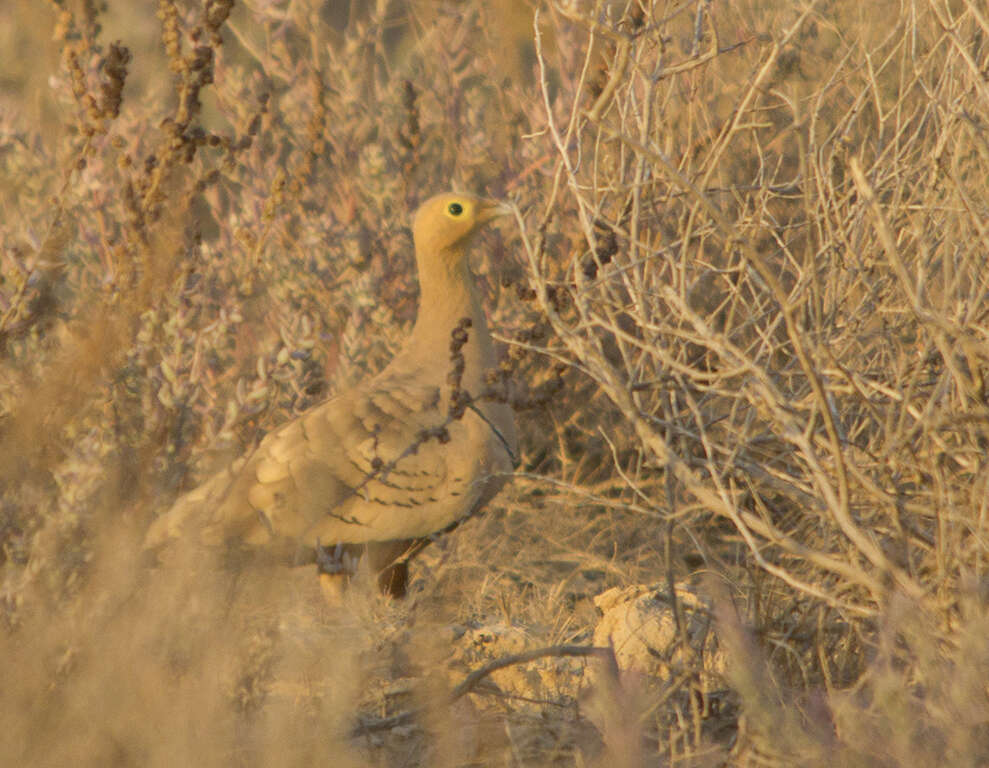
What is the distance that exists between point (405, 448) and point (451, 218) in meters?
0.99

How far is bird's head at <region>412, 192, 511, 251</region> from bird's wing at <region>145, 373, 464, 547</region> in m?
0.56

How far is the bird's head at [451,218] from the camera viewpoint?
13.6 ft

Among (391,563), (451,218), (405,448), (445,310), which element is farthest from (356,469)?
(451,218)

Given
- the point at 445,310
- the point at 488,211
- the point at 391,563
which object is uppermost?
the point at 488,211

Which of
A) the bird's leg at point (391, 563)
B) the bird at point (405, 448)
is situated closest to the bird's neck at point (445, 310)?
the bird at point (405, 448)

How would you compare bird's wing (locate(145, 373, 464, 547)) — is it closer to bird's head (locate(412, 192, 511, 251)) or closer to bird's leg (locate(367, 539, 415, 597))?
bird's leg (locate(367, 539, 415, 597))

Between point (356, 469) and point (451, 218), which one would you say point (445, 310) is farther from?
point (356, 469)

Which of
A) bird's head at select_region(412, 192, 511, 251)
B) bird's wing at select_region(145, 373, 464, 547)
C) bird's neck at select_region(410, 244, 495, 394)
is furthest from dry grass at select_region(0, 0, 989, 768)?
bird's head at select_region(412, 192, 511, 251)

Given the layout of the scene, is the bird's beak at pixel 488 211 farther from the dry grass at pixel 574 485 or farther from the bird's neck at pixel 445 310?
the dry grass at pixel 574 485

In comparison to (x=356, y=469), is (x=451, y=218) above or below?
above

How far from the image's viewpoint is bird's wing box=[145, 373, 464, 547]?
138 inches

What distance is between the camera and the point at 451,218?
4160 millimetres

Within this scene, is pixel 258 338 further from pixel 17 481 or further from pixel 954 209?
pixel 954 209

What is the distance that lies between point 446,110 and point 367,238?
2.29 feet
